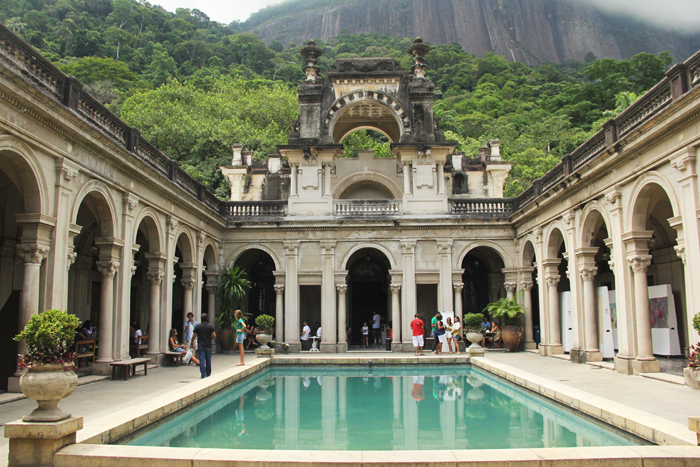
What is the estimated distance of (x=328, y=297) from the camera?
21.4 m

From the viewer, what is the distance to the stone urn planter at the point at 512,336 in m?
20.3

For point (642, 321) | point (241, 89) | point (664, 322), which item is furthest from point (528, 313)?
point (241, 89)

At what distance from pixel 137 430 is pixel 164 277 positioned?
31.4 feet

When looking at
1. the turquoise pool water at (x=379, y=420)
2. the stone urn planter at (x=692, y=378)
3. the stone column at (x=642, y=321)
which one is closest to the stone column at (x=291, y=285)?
the turquoise pool water at (x=379, y=420)

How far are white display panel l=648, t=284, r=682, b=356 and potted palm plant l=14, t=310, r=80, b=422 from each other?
13831 mm

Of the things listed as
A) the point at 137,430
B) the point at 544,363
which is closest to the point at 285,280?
the point at 544,363

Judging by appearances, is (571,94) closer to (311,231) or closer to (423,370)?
(311,231)

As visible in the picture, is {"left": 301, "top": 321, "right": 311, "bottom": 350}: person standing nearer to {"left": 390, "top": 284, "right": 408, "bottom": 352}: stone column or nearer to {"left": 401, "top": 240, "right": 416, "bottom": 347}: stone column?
{"left": 390, "top": 284, "right": 408, "bottom": 352}: stone column

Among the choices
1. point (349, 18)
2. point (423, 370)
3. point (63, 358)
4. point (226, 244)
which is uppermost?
point (349, 18)

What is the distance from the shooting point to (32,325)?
229 inches

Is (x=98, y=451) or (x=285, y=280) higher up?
(x=285, y=280)

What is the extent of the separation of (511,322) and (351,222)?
7.28 m

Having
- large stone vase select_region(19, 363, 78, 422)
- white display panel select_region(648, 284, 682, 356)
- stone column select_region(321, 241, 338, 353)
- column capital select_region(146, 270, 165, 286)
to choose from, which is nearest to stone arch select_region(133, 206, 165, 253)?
column capital select_region(146, 270, 165, 286)

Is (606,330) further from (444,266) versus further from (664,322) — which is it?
(444,266)
